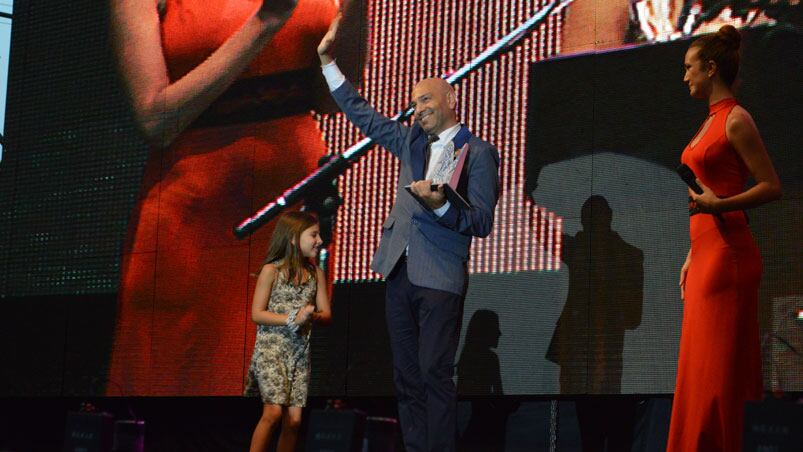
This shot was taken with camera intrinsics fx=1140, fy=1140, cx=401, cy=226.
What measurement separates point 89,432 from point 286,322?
80 cm

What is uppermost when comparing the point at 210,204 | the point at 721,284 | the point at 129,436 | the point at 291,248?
the point at 210,204

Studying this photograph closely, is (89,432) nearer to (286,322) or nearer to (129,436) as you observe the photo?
(286,322)

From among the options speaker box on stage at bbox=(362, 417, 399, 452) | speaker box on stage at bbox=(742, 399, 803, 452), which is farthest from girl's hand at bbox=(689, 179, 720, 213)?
speaker box on stage at bbox=(362, 417, 399, 452)

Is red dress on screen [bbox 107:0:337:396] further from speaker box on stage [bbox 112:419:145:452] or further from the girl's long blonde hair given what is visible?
the girl's long blonde hair

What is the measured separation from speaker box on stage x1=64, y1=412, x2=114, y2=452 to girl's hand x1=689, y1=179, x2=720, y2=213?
2043mm

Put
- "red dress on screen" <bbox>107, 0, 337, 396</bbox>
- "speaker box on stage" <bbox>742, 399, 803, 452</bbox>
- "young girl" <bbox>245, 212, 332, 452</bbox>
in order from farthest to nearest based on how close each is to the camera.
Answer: "red dress on screen" <bbox>107, 0, 337, 396</bbox>
"young girl" <bbox>245, 212, 332, 452</bbox>
"speaker box on stage" <bbox>742, 399, 803, 452</bbox>

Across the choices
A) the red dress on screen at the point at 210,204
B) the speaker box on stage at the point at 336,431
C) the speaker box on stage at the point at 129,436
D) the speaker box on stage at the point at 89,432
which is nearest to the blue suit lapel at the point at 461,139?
the speaker box on stage at the point at 336,431

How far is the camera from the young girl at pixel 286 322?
4.19 metres

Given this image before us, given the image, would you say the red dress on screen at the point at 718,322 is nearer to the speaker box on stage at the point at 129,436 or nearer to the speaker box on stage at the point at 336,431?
the speaker box on stage at the point at 336,431

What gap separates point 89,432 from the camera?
12.8ft

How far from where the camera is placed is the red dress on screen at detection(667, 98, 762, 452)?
2.90 metres

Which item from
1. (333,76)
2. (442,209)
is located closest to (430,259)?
(442,209)

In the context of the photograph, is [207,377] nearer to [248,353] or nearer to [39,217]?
[248,353]

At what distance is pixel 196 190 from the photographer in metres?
5.89
